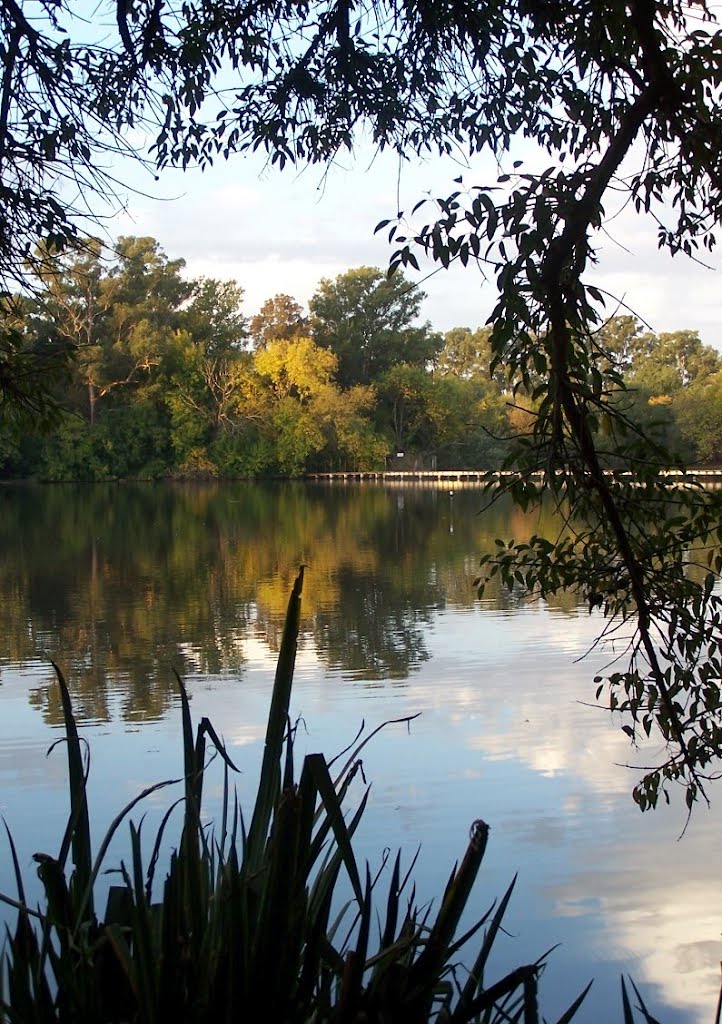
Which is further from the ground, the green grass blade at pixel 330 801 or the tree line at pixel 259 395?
the tree line at pixel 259 395

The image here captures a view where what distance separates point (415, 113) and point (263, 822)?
3.80m

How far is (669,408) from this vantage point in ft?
165

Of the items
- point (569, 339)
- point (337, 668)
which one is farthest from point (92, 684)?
point (569, 339)

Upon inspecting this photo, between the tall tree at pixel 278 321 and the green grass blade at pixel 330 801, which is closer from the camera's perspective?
the green grass blade at pixel 330 801

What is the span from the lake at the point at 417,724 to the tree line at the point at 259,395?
100ft

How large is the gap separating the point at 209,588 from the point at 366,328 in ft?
135

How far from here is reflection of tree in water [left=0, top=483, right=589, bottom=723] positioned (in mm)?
9117

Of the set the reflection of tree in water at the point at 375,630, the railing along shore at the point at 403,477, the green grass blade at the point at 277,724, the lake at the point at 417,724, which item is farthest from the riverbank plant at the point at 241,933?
the railing along shore at the point at 403,477

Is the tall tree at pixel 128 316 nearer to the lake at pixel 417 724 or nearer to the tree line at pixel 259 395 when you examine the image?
the tree line at pixel 259 395

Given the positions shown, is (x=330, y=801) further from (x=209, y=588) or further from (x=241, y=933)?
(x=209, y=588)

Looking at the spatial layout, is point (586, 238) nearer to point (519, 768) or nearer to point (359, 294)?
point (519, 768)

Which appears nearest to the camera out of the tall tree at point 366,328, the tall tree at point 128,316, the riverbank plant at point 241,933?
the riverbank plant at point 241,933

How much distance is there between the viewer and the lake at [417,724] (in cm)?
437

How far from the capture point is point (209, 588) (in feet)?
44.8
